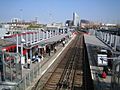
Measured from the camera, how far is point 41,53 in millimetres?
32500

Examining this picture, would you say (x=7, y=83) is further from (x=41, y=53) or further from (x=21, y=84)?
(x=41, y=53)

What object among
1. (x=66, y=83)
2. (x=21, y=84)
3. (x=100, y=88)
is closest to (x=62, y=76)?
(x=66, y=83)

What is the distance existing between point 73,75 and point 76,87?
4109mm

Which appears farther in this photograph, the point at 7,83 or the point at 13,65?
the point at 13,65

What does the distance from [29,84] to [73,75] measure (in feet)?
18.4

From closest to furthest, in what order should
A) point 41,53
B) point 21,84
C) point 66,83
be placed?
point 21,84 < point 66,83 < point 41,53

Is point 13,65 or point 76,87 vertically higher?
point 13,65

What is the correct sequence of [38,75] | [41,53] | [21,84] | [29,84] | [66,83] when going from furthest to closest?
[41,53], [38,75], [66,83], [29,84], [21,84]

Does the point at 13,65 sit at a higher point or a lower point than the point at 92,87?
higher

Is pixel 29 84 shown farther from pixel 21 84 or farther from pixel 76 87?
pixel 76 87

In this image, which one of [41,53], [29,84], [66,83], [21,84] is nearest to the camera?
[21,84]

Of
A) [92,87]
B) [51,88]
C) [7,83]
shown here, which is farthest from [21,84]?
[92,87]

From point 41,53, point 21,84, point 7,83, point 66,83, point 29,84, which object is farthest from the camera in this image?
point 41,53

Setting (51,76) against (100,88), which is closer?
(100,88)
